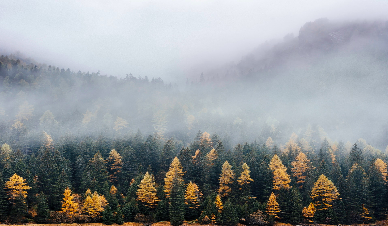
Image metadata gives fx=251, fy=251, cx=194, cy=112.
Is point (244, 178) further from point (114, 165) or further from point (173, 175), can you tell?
point (114, 165)

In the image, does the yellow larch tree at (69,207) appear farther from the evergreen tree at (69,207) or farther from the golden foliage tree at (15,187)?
the golden foliage tree at (15,187)

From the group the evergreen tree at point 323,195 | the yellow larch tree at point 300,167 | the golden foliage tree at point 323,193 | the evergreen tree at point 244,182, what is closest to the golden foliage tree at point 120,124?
the evergreen tree at point 244,182

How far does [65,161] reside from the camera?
283 ft

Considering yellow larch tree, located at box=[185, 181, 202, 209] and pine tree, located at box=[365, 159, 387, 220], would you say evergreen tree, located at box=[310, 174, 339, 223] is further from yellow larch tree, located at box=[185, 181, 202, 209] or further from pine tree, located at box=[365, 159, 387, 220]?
yellow larch tree, located at box=[185, 181, 202, 209]

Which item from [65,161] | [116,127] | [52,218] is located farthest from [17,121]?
[52,218]

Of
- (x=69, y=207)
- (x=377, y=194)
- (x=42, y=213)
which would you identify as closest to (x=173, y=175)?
(x=69, y=207)

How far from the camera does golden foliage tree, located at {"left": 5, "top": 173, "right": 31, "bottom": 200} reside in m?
65.4

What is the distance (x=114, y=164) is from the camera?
323 ft

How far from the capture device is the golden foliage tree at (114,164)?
96.7 m


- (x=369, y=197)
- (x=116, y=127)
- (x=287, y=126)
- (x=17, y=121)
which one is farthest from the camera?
(x=287, y=126)

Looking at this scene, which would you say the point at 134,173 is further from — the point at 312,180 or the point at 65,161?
the point at 312,180

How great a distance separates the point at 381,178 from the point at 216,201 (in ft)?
191

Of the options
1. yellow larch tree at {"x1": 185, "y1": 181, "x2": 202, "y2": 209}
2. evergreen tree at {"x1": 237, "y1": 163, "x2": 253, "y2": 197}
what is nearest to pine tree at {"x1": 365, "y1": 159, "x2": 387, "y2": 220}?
evergreen tree at {"x1": 237, "y1": 163, "x2": 253, "y2": 197}

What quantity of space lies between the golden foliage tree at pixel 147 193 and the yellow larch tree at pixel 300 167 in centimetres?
5125
